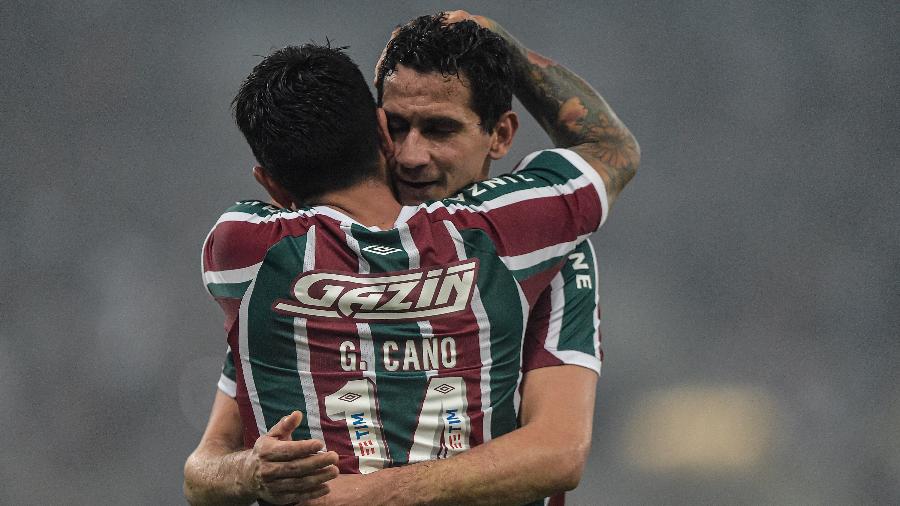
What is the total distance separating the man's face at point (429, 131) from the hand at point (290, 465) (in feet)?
2.68

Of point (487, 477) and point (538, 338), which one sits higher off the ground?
point (538, 338)

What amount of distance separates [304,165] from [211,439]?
812mm

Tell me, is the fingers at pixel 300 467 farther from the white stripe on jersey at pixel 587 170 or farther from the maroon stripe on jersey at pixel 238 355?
the white stripe on jersey at pixel 587 170

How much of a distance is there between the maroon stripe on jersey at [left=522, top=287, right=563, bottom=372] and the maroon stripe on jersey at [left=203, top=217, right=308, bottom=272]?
645 millimetres

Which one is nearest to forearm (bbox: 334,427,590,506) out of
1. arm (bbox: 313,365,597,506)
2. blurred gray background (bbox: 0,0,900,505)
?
arm (bbox: 313,365,597,506)

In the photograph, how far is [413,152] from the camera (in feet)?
7.77

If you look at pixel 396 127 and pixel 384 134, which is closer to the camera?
pixel 384 134

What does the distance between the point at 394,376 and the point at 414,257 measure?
25cm

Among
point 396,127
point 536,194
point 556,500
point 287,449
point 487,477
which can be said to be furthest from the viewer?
point 556,500

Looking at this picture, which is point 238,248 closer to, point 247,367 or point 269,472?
point 247,367

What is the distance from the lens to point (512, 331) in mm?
2148

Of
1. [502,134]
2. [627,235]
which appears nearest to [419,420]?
[502,134]

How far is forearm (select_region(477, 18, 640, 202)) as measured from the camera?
2.53 m

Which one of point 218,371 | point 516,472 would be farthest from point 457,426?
point 218,371
